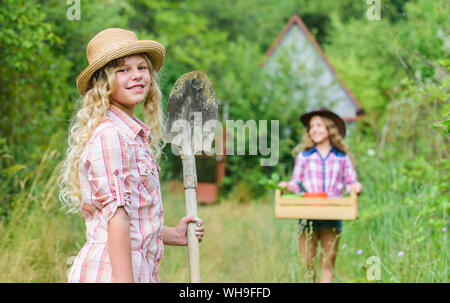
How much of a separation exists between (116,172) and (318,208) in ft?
8.72

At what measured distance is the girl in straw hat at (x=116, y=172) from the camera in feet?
6.06

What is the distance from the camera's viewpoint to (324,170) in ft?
15.8

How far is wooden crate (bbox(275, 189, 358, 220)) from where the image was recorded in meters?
4.21

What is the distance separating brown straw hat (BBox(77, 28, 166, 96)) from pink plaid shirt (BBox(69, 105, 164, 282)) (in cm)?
21

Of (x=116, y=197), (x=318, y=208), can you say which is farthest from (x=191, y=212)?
(x=318, y=208)

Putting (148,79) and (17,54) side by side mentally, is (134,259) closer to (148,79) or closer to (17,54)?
(148,79)

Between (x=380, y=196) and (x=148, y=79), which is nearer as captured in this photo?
(x=148, y=79)

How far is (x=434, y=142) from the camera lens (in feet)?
18.6

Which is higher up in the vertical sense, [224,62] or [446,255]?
[224,62]

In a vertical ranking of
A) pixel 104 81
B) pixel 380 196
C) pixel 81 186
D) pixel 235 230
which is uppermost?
pixel 104 81

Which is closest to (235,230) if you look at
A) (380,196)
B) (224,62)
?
(380,196)

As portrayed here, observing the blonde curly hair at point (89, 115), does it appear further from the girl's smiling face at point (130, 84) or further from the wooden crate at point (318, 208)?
the wooden crate at point (318, 208)

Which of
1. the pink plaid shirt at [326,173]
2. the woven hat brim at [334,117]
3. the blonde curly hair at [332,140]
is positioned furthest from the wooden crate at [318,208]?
the woven hat brim at [334,117]
